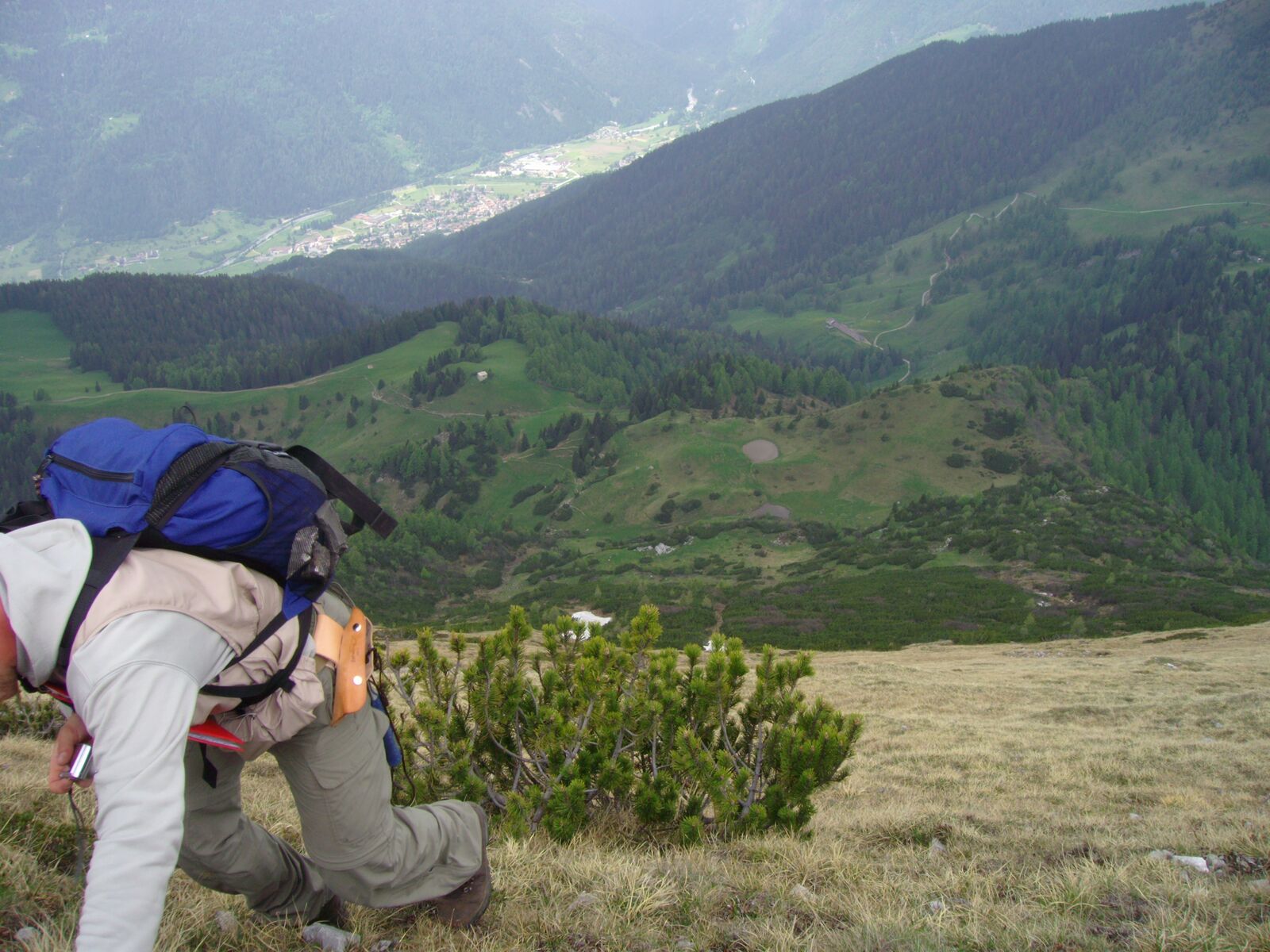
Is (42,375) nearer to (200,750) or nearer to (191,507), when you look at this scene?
A: (200,750)

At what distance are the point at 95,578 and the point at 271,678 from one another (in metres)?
0.90

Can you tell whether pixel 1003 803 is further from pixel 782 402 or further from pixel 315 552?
pixel 782 402

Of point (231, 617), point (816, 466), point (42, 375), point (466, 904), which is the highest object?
point (42, 375)

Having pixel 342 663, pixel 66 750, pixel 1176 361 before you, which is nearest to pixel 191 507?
pixel 342 663

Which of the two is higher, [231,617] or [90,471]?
[90,471]

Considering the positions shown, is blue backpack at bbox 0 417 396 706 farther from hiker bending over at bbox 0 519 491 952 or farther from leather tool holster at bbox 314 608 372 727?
leather tool holster at bbox 314 608 372 727

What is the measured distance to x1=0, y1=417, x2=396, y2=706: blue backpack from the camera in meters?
3.33

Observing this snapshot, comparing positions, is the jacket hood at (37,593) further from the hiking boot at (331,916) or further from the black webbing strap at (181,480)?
the hiking boot at (331,916)

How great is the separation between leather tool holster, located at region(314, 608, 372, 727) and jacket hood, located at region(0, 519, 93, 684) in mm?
1086

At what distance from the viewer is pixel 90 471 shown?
345cm

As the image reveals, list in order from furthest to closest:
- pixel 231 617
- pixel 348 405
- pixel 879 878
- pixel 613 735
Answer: pixel 348 405, pixel 613 735, pixel 879 878, pixel 231 617

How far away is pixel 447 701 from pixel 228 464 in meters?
3.99

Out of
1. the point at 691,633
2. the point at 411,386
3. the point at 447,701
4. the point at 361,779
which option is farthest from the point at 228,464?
the point at 411,386

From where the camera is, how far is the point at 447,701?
7051 mm
